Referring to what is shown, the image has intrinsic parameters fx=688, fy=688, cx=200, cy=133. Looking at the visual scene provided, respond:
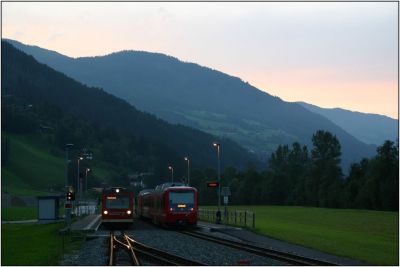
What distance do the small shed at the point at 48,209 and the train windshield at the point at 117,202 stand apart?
39.8 ft

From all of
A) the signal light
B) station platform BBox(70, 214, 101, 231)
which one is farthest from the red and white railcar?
the signal light

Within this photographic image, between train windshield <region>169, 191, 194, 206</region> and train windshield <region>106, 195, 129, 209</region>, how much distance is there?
5.64 metres

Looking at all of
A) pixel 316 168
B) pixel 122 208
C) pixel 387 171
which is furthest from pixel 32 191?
pixel 122 208

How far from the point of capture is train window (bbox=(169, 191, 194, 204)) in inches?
1981

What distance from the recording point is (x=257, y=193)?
5979 inches

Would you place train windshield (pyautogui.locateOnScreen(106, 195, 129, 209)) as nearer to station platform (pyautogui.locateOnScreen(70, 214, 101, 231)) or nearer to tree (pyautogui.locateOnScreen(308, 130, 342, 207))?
station platform (pyautogui.locateOnScreen(70, 214, 101, 231))

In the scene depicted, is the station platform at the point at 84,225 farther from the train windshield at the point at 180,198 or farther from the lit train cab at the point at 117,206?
the train windshield at the point at 180,198

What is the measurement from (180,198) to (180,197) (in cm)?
7

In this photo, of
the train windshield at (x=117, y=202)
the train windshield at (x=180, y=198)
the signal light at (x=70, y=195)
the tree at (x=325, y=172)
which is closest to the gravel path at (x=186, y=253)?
the signal light at (x=70, y=195)

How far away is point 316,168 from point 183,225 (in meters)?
94.3

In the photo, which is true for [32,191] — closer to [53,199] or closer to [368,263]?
[53,199]

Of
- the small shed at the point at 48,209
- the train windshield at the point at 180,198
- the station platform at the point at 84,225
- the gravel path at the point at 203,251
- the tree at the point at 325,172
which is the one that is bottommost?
the gravel path at the point at 203,251

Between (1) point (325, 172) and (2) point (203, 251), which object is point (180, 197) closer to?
(2) point (203, 251)

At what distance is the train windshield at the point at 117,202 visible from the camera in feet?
178
